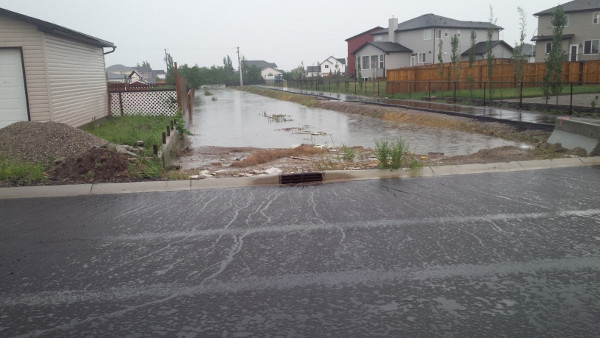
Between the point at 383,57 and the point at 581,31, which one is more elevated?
the point at 581,31

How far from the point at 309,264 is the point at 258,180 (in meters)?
4.21

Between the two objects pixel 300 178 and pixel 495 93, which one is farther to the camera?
pixel 495 93

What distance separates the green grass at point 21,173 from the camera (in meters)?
8.97

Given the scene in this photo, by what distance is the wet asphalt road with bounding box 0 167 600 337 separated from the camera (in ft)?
12.5

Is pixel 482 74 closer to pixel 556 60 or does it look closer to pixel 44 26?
pixel 556 60

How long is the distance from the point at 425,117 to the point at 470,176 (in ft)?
42.3

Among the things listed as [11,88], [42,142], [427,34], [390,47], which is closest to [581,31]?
[427,34]

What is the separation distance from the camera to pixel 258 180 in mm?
8992

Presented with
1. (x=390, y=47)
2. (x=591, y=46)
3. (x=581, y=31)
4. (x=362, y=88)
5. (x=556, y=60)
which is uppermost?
(x=390, y=47)

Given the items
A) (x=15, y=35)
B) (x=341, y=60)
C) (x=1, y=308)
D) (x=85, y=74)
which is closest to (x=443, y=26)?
(x=85, y=74)

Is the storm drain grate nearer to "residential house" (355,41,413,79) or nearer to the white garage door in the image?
the white garage door

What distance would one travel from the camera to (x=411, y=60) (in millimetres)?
62219

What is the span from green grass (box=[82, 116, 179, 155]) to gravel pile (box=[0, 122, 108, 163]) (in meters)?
1.42

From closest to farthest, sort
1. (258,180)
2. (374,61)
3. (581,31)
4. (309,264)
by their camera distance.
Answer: (309,264) → (258,180) → (581,31) → (374,61)
